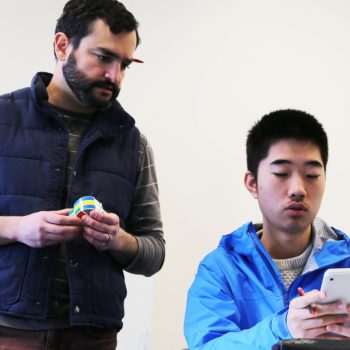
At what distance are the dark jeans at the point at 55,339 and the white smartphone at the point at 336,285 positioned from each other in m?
0.54

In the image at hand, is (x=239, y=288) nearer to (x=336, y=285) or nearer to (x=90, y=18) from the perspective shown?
(x=336, y=285)

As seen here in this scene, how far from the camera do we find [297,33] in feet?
7.72

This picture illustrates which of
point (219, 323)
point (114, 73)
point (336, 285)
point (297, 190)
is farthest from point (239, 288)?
point (114, 73)

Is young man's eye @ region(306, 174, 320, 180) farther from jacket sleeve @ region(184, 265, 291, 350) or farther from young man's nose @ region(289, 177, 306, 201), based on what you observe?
jacket sleeve @ region(184, 265, 291, 350)

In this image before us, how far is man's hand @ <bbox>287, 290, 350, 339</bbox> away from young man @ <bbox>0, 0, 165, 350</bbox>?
16.5 inches

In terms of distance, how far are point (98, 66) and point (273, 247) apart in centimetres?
64

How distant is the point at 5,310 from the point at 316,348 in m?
0.67

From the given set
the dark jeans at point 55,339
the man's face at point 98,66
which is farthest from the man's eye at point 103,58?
the dark jeans at point 55,339

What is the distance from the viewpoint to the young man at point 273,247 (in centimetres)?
126

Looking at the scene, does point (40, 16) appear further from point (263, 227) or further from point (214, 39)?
point (263, 227)

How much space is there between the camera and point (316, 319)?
963 mm

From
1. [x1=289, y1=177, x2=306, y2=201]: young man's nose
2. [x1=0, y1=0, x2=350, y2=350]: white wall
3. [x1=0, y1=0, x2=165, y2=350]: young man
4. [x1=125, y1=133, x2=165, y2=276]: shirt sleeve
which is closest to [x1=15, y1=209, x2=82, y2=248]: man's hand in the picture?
[x1=0, y1=0, x2=165, y2=350]: young man

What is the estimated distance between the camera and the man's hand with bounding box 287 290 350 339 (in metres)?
0.95

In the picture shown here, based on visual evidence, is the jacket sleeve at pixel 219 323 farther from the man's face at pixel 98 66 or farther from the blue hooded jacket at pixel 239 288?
the man's face at pixel 98 66
